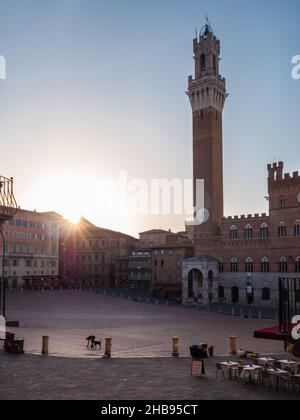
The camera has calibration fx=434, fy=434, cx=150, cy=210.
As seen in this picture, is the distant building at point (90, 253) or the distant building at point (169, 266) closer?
the distant building at point (169, 266)

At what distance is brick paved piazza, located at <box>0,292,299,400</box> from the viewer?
543 inches

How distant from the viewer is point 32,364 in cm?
1803

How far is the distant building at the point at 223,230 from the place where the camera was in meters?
54.3

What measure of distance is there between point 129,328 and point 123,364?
14.4m

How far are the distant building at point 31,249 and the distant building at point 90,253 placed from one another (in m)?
8.50

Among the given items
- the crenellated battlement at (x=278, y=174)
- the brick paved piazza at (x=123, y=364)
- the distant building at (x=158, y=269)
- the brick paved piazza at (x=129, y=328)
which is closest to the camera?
the brick paved piazza at (x=123, y=364)

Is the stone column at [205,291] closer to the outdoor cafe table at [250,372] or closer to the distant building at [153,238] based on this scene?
the outdoor cafe table at [250,372]

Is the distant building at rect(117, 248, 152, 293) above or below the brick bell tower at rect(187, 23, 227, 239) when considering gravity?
below

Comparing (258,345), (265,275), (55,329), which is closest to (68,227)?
(265,275)

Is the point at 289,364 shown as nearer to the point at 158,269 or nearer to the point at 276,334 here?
the point at 276,334

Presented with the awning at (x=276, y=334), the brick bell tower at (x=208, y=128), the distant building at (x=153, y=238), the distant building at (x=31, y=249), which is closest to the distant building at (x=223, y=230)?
the brick bell tower at (x=208, y=128)

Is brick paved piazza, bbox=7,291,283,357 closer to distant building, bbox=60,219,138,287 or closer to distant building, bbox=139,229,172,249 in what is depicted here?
distant building, bbox=60,219,138,287

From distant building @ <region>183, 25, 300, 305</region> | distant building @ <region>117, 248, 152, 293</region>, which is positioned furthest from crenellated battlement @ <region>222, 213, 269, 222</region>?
distant building @ <region>117, 248, 152, 293</region>

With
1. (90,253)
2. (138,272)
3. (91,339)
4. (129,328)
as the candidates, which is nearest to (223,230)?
(138,272)
